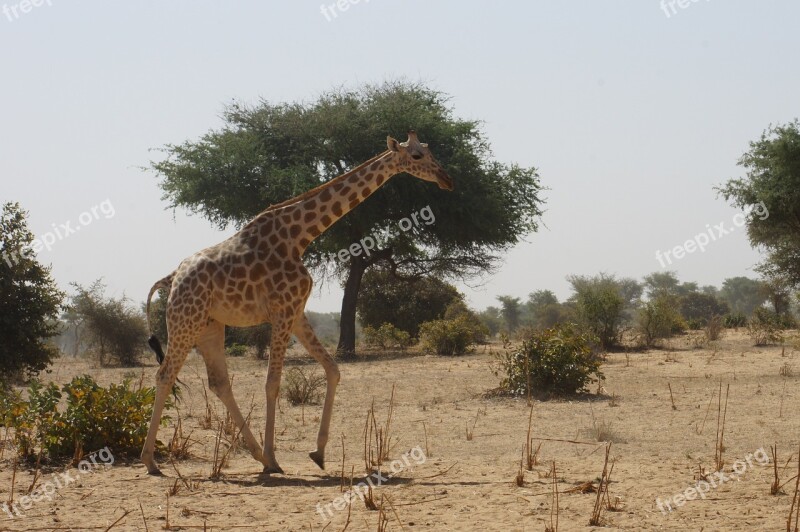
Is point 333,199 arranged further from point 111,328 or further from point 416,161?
point 111,328

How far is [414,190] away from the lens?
2672cm

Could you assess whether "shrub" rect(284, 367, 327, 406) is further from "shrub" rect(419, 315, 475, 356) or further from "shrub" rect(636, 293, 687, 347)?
"shrub" rect(636, 293, 687, 347)

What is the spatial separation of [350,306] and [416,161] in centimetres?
1955

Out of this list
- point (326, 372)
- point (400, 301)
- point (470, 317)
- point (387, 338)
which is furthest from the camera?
point (400, 301)

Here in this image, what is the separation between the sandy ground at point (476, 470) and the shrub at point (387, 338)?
13.9 m

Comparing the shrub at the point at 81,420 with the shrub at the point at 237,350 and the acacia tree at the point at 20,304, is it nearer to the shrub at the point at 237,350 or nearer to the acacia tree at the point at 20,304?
the acacia tree at the point at 20,304

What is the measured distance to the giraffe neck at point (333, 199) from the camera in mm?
8867

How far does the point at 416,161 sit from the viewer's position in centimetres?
919

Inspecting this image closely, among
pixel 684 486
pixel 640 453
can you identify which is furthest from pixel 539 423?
pixel 684 486

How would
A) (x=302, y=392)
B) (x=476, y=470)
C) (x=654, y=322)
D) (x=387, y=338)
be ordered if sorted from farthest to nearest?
(x=387, y=338) < (x=654, y=322) < (x=302, y=392) < (x=476, y=470)

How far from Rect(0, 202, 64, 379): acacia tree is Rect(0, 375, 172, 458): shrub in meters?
7.10

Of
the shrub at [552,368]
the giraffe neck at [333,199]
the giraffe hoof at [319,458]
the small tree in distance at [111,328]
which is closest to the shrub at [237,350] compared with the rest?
the small tree in distance at [111,328]

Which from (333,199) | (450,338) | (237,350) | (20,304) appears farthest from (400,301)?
(333,199)

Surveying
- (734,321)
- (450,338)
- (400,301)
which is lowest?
(450,338)
